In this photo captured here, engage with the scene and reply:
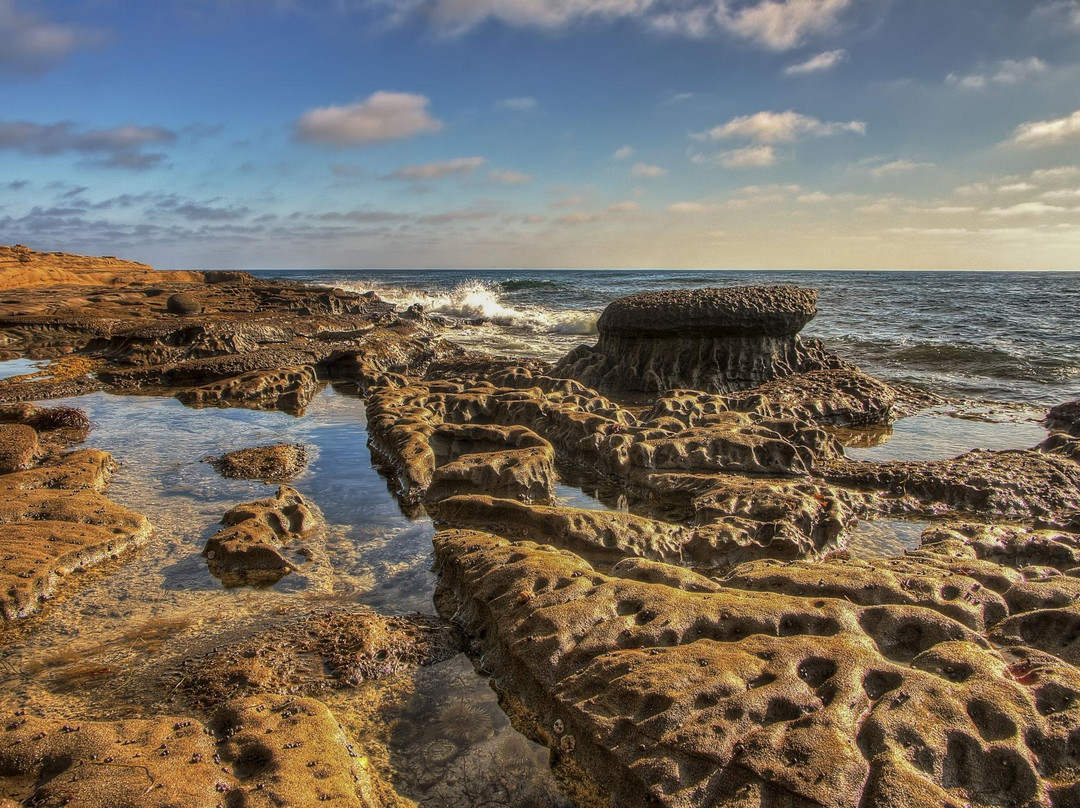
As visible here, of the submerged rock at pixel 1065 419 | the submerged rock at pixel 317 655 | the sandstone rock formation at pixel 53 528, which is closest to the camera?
the submerged rock at pixel 317 655

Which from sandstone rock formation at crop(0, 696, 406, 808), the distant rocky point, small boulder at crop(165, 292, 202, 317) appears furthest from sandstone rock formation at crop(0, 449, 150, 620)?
the distant rocky point

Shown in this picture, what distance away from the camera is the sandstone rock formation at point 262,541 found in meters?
3.75

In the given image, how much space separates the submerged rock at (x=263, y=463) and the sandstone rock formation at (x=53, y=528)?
893mm

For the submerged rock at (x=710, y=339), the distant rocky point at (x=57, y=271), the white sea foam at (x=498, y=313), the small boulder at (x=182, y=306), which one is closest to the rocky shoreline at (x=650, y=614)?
the submerged rock at (x=710, y=339)

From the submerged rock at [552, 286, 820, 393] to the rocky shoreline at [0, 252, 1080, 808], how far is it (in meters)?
0.99

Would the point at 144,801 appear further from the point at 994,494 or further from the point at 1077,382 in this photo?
the point at 1077,382

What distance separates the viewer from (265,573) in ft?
12.2

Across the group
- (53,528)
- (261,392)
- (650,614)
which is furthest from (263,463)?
(650,614)

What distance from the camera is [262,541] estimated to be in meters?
3.93

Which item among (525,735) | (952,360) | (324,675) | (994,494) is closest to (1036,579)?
(994,494)

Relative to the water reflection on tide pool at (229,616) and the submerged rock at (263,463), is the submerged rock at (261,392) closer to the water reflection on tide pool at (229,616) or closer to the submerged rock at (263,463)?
the submerged rock at (263,463)

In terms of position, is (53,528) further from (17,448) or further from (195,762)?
(195,762)

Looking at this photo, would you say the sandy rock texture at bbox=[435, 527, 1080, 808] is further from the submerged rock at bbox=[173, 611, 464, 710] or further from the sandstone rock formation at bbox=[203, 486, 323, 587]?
the sandstone rock formation at bbox=[203, 486, 323, 587]

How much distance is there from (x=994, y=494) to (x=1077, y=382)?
7301 mm
